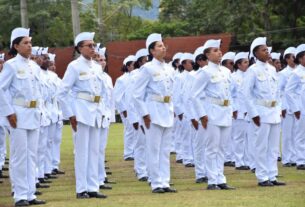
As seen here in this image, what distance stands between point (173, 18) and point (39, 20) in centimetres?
1053

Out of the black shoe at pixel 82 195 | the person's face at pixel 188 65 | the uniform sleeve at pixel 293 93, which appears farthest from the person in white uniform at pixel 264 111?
the person's face at pixel 188 65

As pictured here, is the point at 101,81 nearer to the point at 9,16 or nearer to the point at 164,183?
the point at 164,183

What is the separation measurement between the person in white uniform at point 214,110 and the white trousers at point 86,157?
1812 millimetres

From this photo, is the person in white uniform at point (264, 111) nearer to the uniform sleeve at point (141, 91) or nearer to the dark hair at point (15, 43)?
the uniform sleeve at point (141, 91)

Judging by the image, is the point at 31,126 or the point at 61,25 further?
the point at 61,25

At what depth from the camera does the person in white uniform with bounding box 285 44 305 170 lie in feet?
57.9

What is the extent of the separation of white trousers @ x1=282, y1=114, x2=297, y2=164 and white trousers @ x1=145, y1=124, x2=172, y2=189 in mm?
5322

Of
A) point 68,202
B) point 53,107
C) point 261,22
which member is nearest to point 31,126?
point 68,202

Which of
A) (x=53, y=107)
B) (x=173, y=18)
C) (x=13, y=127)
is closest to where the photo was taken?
(x=13, y=127)

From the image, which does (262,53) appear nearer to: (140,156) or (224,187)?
(224,187)

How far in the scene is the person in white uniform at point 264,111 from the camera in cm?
1438

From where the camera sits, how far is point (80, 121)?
13031 mm

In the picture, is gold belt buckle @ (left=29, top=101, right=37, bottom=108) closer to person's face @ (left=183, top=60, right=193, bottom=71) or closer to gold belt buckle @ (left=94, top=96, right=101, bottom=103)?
gold belt buckle @ (left=94, top=96, right=101, bottom=103)

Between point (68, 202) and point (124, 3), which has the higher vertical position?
point (124, 3)
